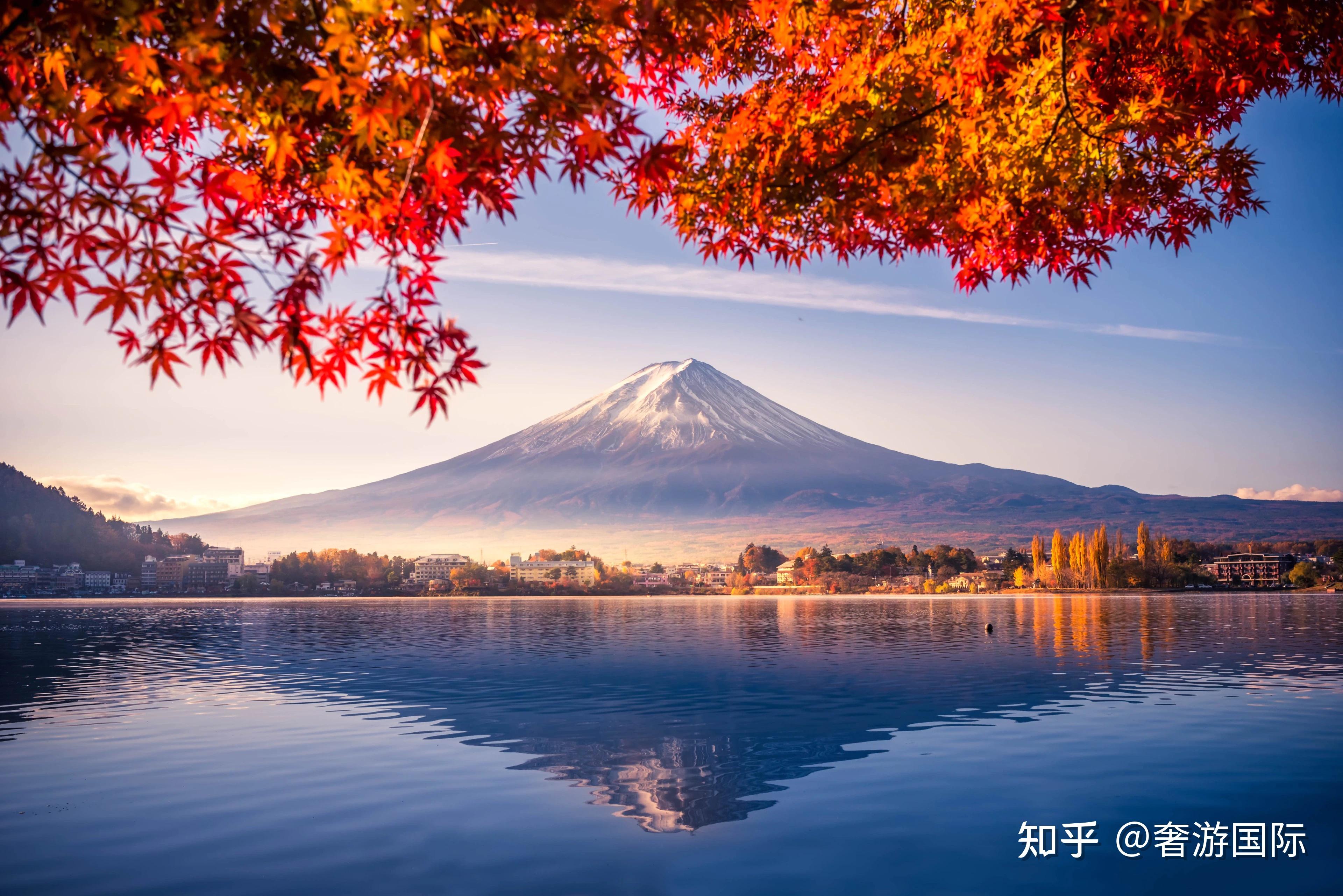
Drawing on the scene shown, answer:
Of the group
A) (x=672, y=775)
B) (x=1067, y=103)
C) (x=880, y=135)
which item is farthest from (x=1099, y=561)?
(x=880, y=135)

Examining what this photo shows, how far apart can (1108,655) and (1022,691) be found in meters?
12.1

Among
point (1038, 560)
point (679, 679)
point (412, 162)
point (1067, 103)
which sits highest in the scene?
point (1067, 103)

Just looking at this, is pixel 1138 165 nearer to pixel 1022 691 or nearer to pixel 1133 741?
pixel 1133 741

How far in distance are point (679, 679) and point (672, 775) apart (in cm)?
1386

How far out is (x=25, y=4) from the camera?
393cm

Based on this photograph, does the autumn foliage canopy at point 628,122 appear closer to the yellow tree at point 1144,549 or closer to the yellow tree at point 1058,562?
the yellow tree at point 1058,562

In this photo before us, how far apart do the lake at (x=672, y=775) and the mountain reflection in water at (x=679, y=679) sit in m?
0.15

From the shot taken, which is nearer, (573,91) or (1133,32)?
(573,91)

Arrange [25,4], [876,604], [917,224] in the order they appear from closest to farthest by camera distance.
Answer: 1. [25,4]
2. [917,224]
3. [876,604]

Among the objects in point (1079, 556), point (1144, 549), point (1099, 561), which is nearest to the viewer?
point (1099, 561)

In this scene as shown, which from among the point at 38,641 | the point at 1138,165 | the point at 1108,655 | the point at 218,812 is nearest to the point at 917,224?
the point at 1138,165

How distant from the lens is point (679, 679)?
86.6ft

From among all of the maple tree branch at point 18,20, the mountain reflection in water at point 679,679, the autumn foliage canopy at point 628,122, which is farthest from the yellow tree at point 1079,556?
the maple tree branch at point 18,20

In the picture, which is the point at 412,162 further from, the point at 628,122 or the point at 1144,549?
the point at 1144,549
